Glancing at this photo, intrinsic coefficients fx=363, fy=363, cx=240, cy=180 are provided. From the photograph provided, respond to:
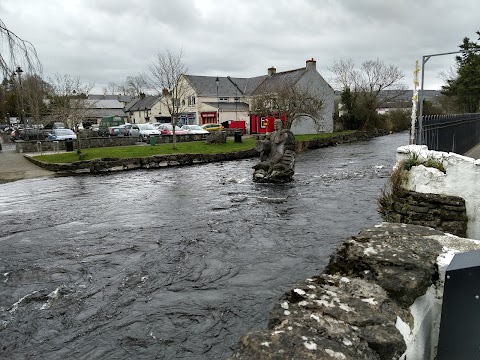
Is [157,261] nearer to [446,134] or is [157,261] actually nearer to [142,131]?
[446,134]

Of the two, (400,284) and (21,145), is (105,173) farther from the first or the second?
(400,284)

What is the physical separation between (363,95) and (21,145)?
38507 mm

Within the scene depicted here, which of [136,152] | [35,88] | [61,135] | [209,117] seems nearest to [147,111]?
→ [209,117]

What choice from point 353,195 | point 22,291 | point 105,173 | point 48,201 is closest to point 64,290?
point 22,291

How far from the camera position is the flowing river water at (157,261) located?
4469mm

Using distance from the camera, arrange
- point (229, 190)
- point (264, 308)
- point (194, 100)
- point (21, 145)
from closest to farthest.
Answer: point (264, 308) < point (229, 190) < point (21, 145) < point (194, 100)

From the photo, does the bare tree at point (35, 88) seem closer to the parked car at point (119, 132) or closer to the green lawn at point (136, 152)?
the green lawn at point (136, 152)

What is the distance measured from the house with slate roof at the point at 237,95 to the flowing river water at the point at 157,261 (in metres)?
29.8

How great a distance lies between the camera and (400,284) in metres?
2.53

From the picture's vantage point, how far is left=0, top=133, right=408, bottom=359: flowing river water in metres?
4.47

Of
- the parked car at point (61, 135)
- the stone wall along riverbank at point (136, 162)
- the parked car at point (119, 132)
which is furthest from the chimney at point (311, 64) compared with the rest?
the parked car at point (61, 135)

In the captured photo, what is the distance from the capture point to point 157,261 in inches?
268

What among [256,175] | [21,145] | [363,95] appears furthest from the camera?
[363,95]

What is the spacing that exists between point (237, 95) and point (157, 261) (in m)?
49.8
